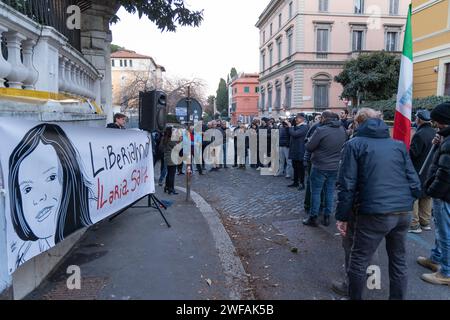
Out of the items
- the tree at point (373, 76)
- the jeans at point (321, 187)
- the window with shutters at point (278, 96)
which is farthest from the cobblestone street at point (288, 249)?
the window with shutters at point (278, 96)

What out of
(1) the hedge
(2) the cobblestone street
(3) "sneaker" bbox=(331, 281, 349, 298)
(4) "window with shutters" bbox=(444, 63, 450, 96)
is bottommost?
(2) the cobblestone street

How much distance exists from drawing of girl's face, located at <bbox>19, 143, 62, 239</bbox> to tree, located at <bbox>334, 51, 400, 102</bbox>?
1202 inches

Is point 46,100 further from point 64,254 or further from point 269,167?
point 269,167

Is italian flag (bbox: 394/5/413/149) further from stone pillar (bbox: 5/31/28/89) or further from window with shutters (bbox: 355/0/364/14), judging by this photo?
window with shutters (bbox: 355/0/364/14)

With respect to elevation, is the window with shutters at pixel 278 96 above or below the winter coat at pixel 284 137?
above

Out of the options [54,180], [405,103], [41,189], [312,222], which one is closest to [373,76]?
[405,103]

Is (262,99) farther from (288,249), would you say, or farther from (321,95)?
(288,249)

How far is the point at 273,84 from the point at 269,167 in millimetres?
39869

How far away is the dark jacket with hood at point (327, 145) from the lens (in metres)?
5.84

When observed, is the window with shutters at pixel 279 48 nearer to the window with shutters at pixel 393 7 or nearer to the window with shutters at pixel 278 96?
the window with shutters at pixel 278 96

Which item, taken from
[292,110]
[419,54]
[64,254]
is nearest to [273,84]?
[292,110]

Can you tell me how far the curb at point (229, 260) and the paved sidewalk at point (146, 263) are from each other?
0.02 m

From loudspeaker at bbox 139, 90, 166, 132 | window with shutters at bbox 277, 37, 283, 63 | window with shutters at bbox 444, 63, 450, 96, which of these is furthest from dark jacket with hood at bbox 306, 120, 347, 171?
window with shutters at bbox 277, 37, 283, 63

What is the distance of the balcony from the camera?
3.21 meters
